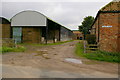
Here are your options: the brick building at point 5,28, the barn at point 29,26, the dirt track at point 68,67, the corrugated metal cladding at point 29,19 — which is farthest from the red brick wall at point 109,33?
the brick building at point 5,28

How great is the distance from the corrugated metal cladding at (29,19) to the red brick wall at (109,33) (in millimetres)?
12366

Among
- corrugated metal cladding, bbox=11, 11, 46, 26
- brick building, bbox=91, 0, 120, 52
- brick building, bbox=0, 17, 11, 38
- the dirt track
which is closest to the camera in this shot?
the dirt track

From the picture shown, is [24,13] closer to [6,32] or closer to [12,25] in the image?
[12,25]

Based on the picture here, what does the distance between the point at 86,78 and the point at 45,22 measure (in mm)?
17126

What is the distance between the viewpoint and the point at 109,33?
10508 millimetres

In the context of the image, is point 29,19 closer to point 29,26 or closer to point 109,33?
point 29,26

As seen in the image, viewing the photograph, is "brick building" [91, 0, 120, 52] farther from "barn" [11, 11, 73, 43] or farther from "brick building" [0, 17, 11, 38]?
"brick building" [0, 17, 11, 38]

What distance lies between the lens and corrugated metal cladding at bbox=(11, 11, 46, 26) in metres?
20.5

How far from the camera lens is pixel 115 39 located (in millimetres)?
10359

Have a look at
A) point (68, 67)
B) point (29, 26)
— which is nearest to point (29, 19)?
point (29, 26)

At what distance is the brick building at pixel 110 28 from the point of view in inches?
408

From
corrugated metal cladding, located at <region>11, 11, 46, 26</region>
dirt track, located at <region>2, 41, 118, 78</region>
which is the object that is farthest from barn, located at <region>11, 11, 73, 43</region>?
dirt track, located at <region>2, 41, 118, 78</region>

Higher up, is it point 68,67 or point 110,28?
point 110,28

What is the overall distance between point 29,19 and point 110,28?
15360 mm
